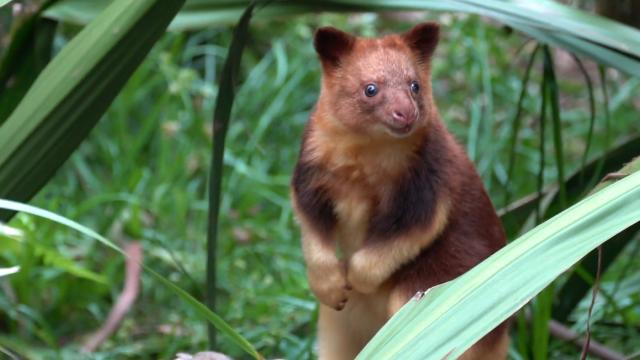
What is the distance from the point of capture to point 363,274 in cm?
338

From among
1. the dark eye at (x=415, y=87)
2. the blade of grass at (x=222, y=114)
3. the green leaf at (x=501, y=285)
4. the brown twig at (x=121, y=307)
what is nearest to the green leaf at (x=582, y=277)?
the dark eye at (x=415, y=87)

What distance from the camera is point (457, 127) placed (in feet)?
19.9

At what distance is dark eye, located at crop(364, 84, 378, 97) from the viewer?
10.8ft

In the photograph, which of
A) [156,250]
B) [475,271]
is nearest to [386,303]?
[475,271]

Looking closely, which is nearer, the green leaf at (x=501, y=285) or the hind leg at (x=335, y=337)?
the green leaf at (x=501, y=285)

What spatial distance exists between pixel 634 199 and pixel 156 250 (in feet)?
10.7

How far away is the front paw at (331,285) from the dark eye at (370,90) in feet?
1.66

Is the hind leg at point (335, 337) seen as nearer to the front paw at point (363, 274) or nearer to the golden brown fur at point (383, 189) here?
the golden brown fur at point (383, 189)

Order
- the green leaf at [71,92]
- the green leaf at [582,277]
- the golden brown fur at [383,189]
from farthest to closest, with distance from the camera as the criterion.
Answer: the green leaf at [582,277] < the golden brown fur at [383,189] < the green leaf at [71,92]

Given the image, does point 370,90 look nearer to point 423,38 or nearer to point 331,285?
point 423,38

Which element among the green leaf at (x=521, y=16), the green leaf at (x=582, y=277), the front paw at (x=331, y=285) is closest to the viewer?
the green leaf at (x=521, y=16)

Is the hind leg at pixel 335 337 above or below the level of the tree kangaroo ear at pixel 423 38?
below

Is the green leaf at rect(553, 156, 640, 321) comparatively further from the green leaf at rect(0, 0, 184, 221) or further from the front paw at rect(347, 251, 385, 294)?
the green leaf at rect(0, 0, 184, 221)

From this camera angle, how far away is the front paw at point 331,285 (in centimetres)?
345
